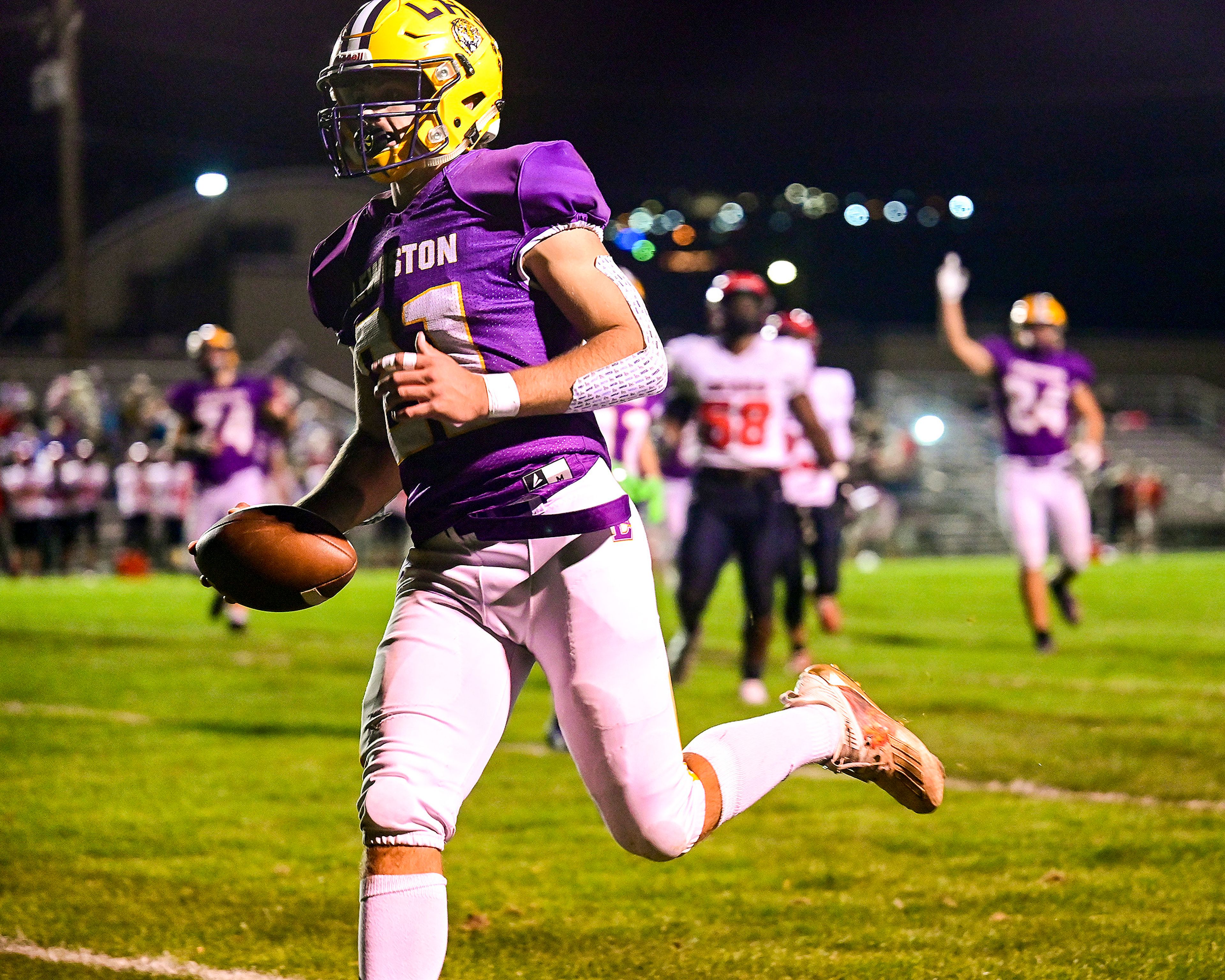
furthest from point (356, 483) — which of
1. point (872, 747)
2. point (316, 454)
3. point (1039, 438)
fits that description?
point (316, 454)

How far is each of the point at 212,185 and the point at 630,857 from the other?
97.4 ft

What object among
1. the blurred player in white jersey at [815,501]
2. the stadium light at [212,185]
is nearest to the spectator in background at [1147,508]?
the blurred player in white jersey at [815,501]

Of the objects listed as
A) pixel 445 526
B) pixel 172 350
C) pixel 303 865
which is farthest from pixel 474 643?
pixel 172 350

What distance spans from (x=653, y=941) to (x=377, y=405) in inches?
59.0

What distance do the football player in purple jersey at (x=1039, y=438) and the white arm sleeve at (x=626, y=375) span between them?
21.9ft

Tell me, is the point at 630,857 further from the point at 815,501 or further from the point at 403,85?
the point at 815,501

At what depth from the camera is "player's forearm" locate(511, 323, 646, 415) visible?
8.43ft

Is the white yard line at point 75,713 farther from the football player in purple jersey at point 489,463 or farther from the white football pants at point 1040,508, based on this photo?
the white football pants at point 1040,508

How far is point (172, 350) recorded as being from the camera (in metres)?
27.3

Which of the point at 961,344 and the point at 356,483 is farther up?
the point at 961,344

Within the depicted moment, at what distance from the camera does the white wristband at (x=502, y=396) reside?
252 centimetres

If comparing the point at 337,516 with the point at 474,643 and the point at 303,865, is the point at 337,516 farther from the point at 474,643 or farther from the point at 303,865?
the point at 303,865

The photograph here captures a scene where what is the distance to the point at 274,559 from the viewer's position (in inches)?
111

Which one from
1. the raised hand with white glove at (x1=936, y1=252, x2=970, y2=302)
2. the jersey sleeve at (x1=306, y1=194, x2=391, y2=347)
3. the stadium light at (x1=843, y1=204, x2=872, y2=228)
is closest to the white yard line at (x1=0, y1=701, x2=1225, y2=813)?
the jersey sleeve at (x1=306, y1=194, x2=391, y2=347)
